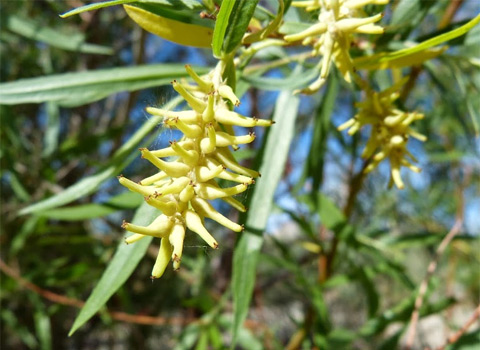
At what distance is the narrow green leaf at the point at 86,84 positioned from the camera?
76cm

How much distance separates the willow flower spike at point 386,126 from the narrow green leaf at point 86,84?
28cm

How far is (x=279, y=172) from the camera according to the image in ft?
2.61

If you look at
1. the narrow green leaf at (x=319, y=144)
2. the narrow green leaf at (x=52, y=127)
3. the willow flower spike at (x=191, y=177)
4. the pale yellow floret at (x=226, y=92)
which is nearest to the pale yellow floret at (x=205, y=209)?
the willow flower spike at (x=191, y=177)

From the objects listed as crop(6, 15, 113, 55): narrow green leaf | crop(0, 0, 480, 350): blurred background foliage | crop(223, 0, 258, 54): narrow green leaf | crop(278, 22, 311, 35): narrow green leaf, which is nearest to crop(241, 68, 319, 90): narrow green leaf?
crop(0, 0, 480, 350): blurred background foliage

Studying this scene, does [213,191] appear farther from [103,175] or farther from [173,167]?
[103,175]

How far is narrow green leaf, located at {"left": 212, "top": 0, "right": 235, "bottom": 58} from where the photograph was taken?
0.49 metres

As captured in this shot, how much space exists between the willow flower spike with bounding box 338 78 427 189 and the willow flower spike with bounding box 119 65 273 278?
231mm

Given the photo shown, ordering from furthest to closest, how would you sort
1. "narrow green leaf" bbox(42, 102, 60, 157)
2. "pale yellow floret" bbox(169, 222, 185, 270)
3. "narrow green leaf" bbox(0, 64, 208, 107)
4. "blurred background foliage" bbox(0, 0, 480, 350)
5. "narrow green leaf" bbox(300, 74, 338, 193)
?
"narrow green leaf" bbox(42, 102, 60, 157) < "narrow green leaf" bbox(300, 74, 338, 193) < "blurred background foliage" bbox(0, 0, 480, 350) < "narrow green leaf" bbox(0, 64, 208, 107) < "pale yellow floret" bbox(169, 222, 185, 270)

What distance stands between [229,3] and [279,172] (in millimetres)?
359

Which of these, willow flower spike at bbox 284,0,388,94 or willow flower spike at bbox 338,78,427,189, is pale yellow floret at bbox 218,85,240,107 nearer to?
willow flower spike at bbox 284,0,388,94

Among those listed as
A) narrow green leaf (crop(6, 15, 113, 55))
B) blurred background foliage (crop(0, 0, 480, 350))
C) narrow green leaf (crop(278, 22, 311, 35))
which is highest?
narrow green leaf (crop(278, 22, 311, 35))

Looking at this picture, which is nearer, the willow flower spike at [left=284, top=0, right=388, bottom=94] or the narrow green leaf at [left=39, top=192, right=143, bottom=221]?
the willow flower spike at [left=284, top=0, right=388, bottom=94]

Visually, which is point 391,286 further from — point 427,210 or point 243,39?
point 243,39

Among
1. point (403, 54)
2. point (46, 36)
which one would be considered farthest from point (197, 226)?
point (46, 36)
